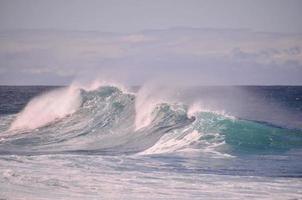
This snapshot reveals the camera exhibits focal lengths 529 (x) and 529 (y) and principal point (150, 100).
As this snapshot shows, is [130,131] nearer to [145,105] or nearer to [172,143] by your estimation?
[145,105]

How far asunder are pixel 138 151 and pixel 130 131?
15.0 feet

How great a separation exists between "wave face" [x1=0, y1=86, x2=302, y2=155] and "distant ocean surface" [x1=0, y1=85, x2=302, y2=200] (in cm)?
4

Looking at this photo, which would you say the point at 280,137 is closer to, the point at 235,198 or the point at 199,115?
the point at 199,115

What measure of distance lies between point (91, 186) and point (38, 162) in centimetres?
346

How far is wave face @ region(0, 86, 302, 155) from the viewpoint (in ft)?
61.5

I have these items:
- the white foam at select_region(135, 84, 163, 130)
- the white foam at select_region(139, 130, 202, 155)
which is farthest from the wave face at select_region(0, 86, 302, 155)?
the white foam at select_region(135, 84, 163, 130)

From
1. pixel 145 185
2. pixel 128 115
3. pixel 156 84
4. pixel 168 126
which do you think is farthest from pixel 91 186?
pixel 156 84

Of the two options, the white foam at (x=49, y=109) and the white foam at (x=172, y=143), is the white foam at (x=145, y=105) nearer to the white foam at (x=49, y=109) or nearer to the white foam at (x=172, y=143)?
the white foam at (x=172, y=143)

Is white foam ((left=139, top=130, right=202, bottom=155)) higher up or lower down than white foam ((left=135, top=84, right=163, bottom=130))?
lower down

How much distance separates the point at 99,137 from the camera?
22.2 meters

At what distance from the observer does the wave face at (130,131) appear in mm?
18734

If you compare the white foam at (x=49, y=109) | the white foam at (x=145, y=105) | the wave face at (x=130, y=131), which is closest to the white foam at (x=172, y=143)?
the wave face at (x=130, y=131)

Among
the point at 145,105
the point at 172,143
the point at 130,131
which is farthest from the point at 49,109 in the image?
the point at 172,143

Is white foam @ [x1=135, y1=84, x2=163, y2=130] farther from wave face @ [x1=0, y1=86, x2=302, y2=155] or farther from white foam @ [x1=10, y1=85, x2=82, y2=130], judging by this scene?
white foam @ [x1=10, y1=85, x2=82, y2=130]
